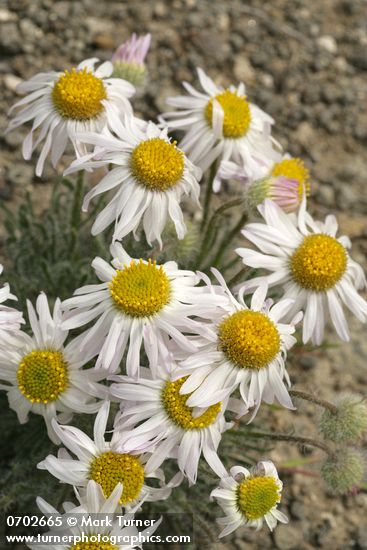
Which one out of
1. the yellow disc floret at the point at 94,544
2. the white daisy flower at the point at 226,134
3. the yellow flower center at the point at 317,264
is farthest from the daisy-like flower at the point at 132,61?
the yellow disc floret at the point at 94,544

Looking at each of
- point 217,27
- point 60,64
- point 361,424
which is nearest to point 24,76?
point 60,64

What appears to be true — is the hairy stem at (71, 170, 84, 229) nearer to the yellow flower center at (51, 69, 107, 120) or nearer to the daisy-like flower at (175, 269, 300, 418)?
the yellow flower center at (51, 69, 107, 120)

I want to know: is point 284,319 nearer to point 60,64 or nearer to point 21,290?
point 21,290

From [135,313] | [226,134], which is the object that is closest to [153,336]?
[135,313]

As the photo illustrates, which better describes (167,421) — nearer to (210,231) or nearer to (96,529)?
(96,529)

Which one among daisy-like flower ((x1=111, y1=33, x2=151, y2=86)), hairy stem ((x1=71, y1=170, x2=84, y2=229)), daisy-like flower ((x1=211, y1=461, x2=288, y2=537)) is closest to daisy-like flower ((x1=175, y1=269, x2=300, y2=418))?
daisy-like flower ((x1=211, y1=461, x2=288, y2=537))

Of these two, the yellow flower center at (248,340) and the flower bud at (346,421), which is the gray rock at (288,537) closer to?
the flower bud at (346,421)
